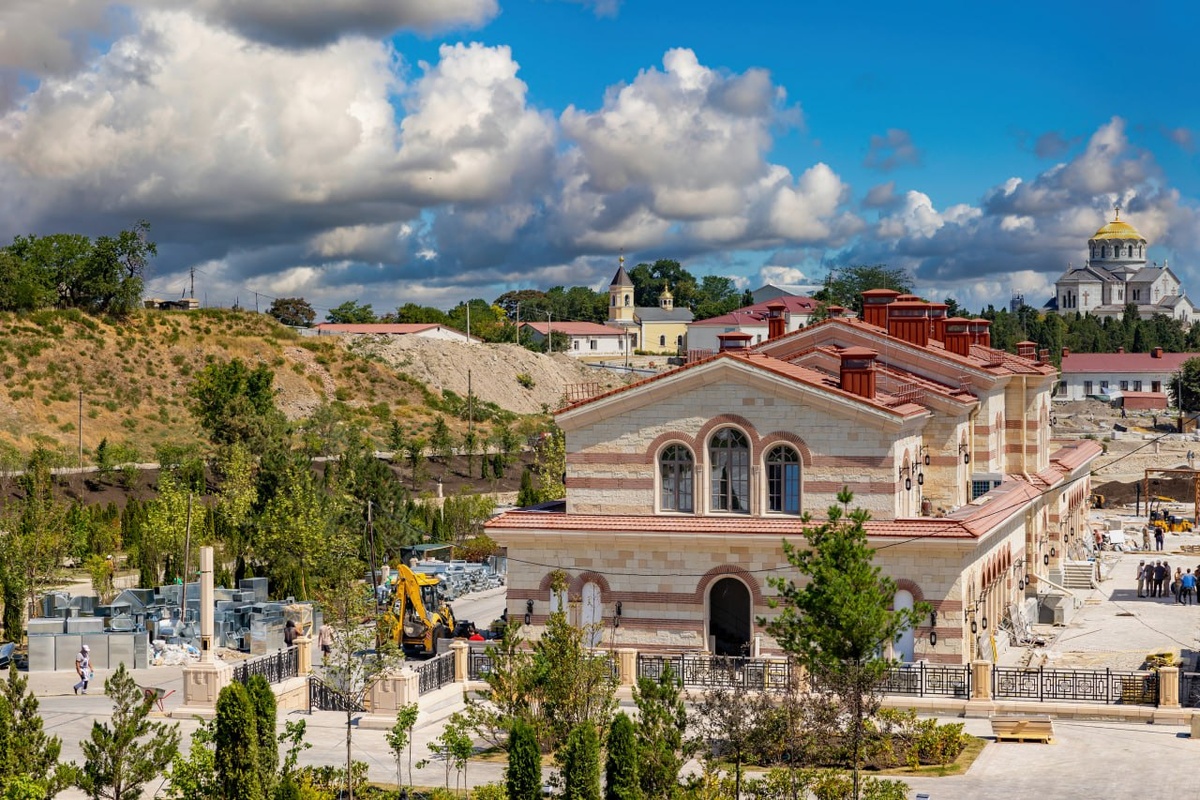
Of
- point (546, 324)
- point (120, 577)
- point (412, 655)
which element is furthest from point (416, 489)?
point (546, 324)

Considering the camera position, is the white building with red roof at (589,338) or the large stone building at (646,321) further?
the large stone building at (646,321)

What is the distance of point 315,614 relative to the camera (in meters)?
42.2

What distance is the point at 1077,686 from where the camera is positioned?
29.9 m

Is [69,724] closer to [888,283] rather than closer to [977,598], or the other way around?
[977,598]

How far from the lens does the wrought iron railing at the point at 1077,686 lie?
29.3 meters

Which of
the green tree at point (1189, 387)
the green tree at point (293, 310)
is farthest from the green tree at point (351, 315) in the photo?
the green tree at point (1189, 387)

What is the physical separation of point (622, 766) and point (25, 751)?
8.96 meters

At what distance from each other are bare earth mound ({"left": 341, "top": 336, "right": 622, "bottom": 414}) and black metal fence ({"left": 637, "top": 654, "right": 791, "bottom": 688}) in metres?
92.7

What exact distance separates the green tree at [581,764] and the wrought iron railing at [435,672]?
10457 millimetres

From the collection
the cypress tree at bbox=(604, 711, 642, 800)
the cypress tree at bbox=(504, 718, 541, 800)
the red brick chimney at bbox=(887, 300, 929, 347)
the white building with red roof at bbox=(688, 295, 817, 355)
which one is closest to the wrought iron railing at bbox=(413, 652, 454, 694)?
the cypress tree at bbox=(504, 718, 541, 800)

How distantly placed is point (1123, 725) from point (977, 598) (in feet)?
21.6

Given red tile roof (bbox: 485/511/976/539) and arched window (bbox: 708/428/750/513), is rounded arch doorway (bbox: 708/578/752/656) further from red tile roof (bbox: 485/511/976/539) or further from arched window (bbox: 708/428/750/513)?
arched window (bbox: 708/428/750/513)

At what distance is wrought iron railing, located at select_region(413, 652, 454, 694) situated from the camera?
3125 centimetres

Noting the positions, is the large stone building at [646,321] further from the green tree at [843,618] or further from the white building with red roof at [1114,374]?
the green tree at [843,618]
